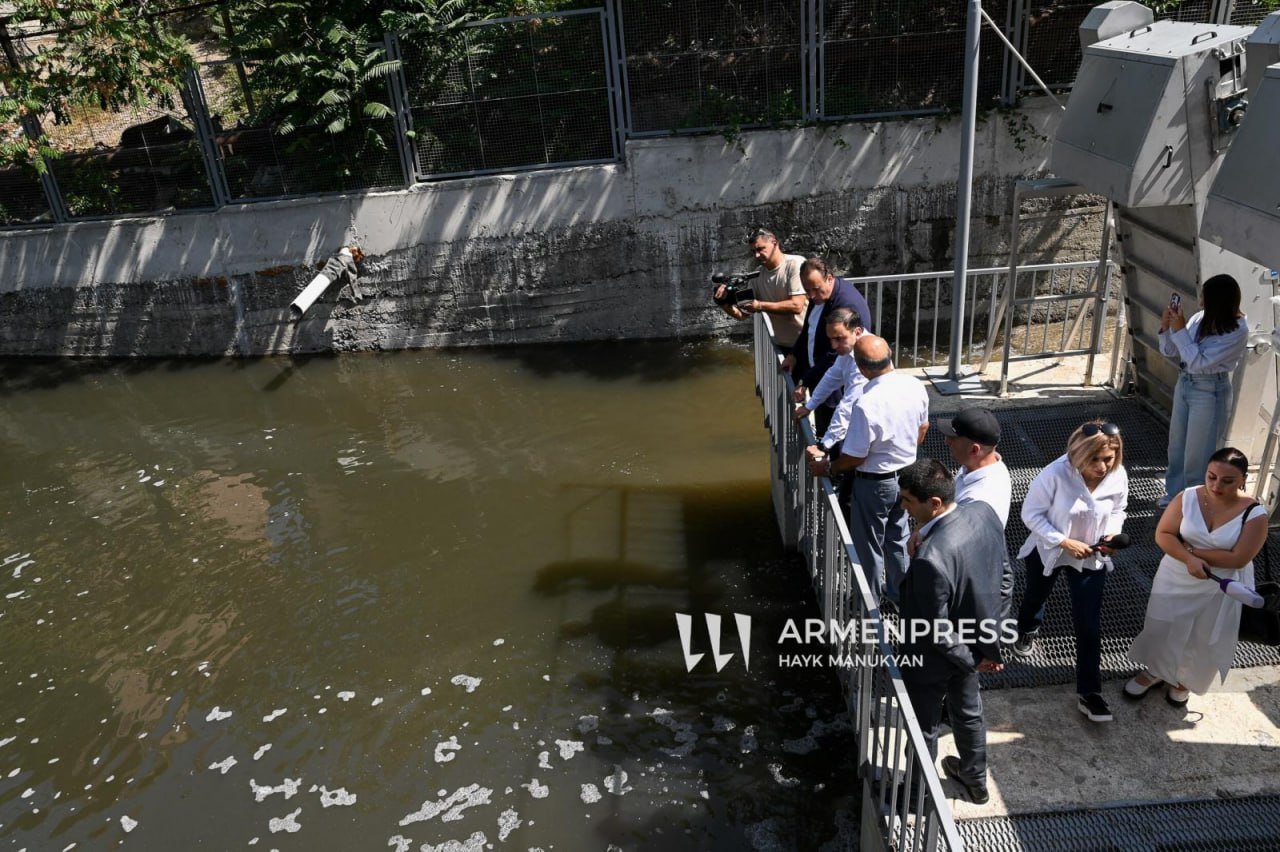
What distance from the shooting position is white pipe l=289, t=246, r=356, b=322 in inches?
452

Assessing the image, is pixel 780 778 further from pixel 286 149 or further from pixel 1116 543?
pixel 286 149

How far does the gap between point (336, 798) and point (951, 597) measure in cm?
384

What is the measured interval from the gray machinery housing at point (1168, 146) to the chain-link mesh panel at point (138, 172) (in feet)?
33.9

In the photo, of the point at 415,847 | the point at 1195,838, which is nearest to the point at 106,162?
the point at 415,847

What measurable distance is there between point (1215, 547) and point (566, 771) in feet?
11.9

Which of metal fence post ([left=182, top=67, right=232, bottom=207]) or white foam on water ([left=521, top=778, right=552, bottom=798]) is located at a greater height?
metal fence post ([left=182, top=67, right=232, bottom=207])

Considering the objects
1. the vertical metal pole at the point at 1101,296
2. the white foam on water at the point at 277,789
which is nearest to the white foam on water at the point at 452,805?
the white foam on water at the point at 277,789

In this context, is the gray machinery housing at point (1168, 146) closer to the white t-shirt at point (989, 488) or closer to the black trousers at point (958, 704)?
the white t-shirt at point (989, 488)

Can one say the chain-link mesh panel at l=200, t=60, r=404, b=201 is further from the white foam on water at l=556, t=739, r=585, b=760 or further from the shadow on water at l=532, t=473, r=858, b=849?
the white foam on water at l=556, t=739, r=585, b=760

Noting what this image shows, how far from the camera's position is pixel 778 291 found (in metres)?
6.97

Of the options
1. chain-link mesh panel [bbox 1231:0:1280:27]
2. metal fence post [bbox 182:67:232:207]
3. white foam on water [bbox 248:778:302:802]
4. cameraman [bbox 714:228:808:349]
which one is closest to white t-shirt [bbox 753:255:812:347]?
cameraman [bbox 714:228:808:349]

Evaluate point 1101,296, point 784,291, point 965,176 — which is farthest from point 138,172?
point 1101,296

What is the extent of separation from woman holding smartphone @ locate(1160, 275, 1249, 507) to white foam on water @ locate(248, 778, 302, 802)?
5.38 m

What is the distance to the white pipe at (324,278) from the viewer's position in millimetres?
11484
